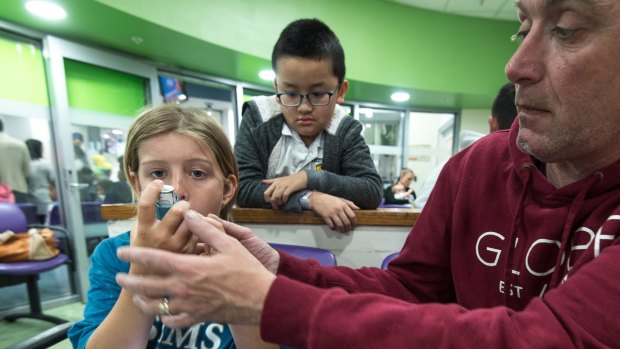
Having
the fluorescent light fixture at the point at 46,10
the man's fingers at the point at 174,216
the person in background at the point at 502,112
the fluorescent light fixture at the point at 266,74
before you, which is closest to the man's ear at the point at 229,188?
the man's fingers at the point at 174,216

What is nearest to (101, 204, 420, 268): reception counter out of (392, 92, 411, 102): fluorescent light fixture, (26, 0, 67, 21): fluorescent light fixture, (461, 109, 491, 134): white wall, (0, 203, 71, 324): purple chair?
(0, 203, 71, 324): purple chair

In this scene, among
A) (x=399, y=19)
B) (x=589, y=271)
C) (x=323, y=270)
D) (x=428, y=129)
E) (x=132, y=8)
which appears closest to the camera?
(x=589, y=271)

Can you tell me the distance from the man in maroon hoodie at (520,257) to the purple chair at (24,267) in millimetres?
2218

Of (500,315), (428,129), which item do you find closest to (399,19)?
(428,129)

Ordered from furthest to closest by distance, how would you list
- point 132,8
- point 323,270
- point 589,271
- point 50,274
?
1. point 50,274
2. point 132,8
3. point 323,270
4. point 589,271

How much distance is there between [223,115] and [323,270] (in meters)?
3.59

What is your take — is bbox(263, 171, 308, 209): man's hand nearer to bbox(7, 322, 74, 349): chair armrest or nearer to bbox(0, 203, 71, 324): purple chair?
bbox(7, 322, 74, 349): chair armrest

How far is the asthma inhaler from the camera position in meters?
0.57

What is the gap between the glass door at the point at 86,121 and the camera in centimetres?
247

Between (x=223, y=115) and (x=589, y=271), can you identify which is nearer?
(x=589, y=271)

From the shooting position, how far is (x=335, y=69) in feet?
3.88

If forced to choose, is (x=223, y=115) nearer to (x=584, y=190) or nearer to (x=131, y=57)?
(x=131, y=57)

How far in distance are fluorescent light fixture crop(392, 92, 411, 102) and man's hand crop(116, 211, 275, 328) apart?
4.38 meters

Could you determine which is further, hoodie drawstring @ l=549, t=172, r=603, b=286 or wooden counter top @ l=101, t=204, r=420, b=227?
wooden counter top @ l=101, t=204, r=420, b=227
